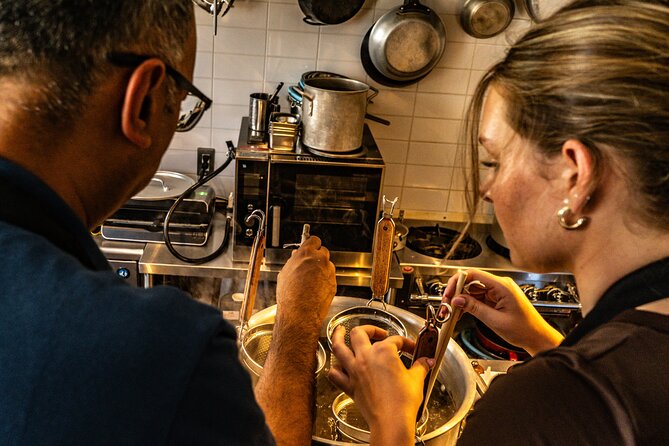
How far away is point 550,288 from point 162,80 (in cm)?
214

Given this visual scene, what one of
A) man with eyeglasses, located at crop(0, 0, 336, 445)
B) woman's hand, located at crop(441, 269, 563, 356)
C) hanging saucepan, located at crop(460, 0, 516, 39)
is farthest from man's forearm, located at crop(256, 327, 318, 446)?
hanging saucepan, located at crop(460, 0, 516, 39)

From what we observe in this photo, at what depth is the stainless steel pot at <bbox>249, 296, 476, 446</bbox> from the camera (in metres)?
0.99

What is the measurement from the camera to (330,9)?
246 centimetres

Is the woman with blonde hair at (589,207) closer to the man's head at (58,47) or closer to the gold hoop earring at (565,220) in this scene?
the gold hoop earring at (565,220)

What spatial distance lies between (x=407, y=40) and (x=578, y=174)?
1.79m

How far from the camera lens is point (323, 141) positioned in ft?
7.31

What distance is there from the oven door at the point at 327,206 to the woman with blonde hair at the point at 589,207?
4.34 feet

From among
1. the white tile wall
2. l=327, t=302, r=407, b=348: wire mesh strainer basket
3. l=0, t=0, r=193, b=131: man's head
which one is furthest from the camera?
the white tile wall

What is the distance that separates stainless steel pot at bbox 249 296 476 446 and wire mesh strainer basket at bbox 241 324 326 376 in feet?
0.07

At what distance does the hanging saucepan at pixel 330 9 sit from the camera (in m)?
2.44

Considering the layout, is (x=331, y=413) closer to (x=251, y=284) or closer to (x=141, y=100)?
(x=251, y=284)

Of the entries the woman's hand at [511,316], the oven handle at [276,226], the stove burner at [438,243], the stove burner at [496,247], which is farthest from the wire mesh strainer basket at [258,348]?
the stove burner at [496,247]

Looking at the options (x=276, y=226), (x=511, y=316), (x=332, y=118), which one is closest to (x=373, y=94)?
(x=332, y=118)

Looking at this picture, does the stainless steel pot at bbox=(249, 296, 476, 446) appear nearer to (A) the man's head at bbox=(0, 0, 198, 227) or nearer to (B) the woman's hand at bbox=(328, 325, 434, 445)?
(B) the woman's hand at bbox=(328, 325, 434, 445)
